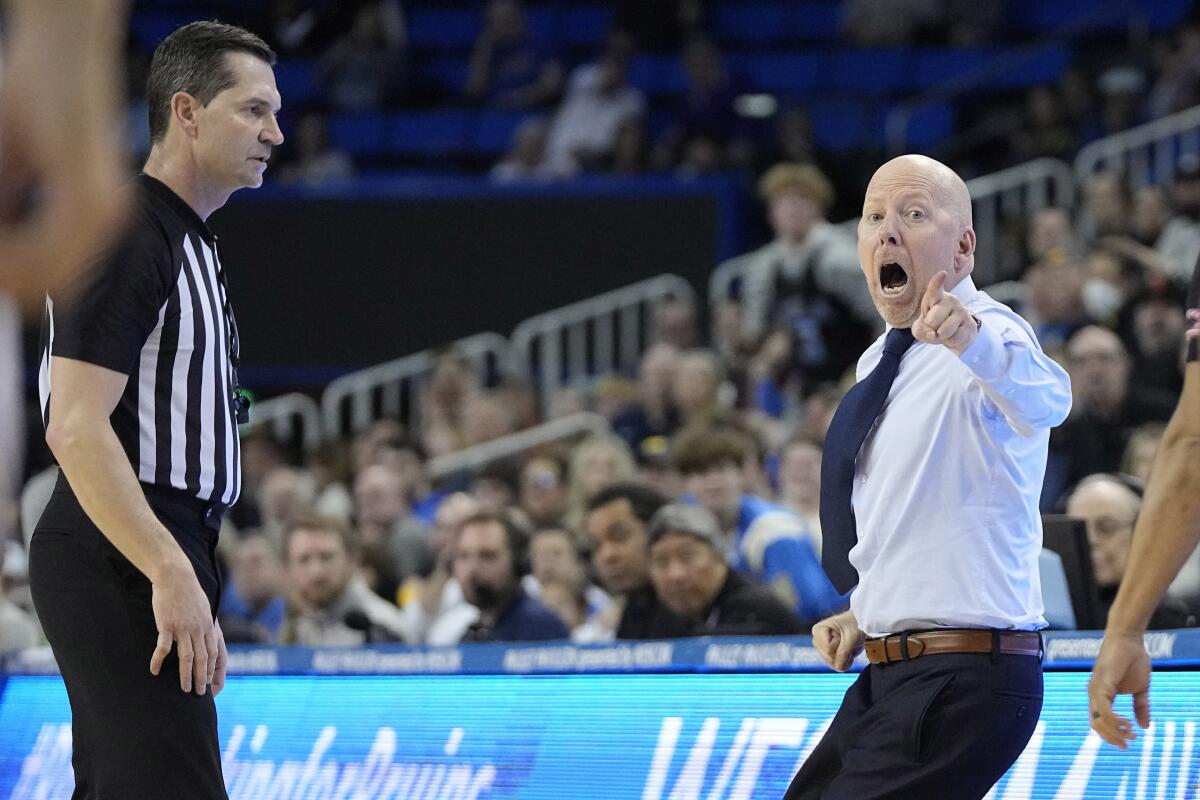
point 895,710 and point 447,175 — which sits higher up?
point 447,175

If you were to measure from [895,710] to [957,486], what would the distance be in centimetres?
48

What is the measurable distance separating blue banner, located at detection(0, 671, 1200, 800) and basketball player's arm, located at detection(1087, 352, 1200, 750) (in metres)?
1.32

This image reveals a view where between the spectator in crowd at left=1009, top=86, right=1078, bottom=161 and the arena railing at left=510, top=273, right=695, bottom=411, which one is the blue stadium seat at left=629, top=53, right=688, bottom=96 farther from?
the spectator in crowd at left=1009, top=86, right=1078, bottom=161

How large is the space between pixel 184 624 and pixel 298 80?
15.3m

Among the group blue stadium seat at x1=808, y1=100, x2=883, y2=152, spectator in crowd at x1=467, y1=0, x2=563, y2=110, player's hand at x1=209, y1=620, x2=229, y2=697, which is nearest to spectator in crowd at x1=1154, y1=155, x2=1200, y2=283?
blue stadium seat at x1=808, y1=100, x2=883, y2=152

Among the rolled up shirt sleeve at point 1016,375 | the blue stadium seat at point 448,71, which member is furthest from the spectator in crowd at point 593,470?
the blue stadium seat at point 448,71

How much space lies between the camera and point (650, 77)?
57.4 feet

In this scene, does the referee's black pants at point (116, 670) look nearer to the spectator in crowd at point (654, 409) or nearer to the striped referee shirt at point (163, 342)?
the striped referee shirt at point (163, 342)

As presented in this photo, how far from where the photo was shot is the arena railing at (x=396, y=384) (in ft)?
50.8

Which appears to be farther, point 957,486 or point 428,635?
point 428,635

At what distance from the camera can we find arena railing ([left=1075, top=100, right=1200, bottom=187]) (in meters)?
13.9

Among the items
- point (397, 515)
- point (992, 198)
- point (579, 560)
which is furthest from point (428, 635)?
point (992, 198)

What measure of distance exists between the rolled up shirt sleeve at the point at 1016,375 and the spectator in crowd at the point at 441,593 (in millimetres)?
4785

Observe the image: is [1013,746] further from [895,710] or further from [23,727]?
[23,727]
